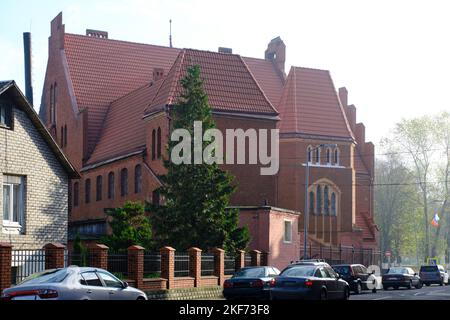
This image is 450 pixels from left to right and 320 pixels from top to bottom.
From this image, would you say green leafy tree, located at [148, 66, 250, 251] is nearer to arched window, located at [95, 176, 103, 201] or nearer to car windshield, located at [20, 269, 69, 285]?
car windshield, located at [20, 269, 69, 285]

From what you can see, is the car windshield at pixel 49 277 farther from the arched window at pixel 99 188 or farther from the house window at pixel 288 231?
the arched window at pixel 99 188

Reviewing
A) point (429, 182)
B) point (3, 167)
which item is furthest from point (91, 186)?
point (429, 182)

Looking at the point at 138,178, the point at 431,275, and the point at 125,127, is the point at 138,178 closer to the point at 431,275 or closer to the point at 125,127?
the point at 125,127

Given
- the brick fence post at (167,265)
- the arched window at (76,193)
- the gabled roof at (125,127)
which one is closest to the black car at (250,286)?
the brick fence post at (167,265)

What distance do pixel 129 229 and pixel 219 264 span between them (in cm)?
423

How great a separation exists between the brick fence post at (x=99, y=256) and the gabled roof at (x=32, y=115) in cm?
530

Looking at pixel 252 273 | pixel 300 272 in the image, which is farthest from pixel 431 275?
pixel 300 272

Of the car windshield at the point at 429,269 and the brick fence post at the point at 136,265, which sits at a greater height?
the brick fence post at the point at 136,265

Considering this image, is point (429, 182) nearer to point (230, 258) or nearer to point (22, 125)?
point (230, 258)

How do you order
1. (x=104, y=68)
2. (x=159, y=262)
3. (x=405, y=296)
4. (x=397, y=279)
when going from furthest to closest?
(x=104, y=68)
(x=397, y=279)
(x=405, y=296)
(x=159, y=262)

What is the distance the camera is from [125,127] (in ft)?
186

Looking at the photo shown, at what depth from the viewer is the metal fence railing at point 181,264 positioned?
31959mm

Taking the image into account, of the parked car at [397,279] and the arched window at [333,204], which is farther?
the arched window at [333,204]
